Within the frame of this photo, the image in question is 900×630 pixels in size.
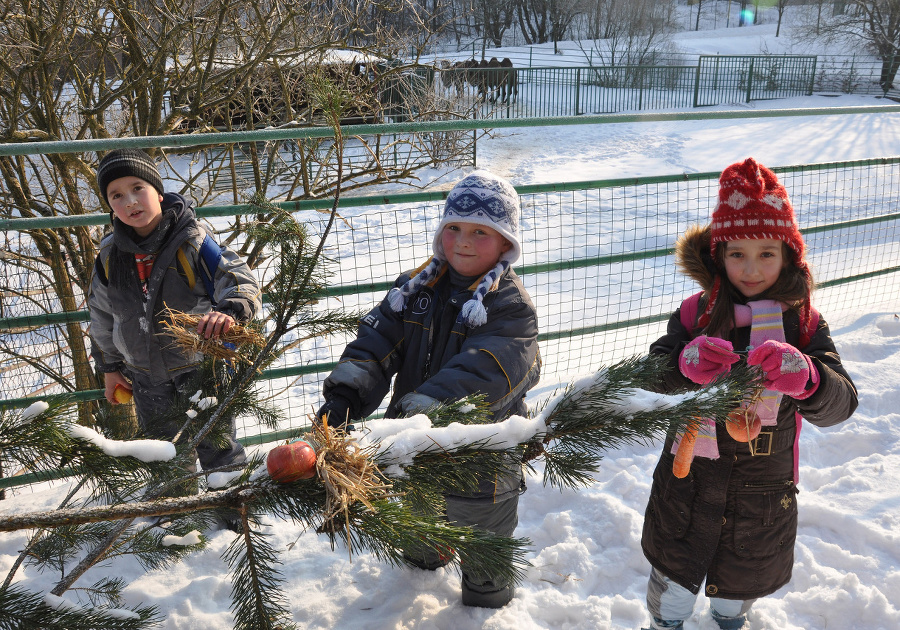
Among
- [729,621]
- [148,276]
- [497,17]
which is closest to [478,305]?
[148,276]

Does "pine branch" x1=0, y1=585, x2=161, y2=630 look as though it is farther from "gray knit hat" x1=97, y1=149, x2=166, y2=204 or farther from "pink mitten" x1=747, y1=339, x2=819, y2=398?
"gray knit hat" x1=97, y1=149, x2=166, y2=204

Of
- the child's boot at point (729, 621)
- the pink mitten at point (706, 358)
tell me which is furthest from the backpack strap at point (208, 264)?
the child's boot at point (729, 621)

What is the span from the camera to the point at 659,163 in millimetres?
14094

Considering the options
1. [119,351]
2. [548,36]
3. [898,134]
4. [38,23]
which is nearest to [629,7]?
[548,36]

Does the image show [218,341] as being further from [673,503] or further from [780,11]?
[780,11]

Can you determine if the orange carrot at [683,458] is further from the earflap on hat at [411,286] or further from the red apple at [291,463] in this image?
the red apple at [291,463]

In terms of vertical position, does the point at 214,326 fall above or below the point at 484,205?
below

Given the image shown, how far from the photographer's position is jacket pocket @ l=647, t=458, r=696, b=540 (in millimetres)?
2061

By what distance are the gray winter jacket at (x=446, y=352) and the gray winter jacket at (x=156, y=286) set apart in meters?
0.58

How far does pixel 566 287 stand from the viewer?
7418mm

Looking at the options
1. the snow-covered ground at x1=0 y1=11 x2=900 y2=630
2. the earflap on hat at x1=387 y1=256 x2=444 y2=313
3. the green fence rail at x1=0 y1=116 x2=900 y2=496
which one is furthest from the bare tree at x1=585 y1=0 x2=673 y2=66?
the earflap on hat at x1=387 y1=256 x2=444 y2=313

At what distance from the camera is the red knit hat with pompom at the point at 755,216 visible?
1.95m

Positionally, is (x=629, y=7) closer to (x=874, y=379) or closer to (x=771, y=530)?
(x=874, y=379)

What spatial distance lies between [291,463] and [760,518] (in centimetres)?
173
